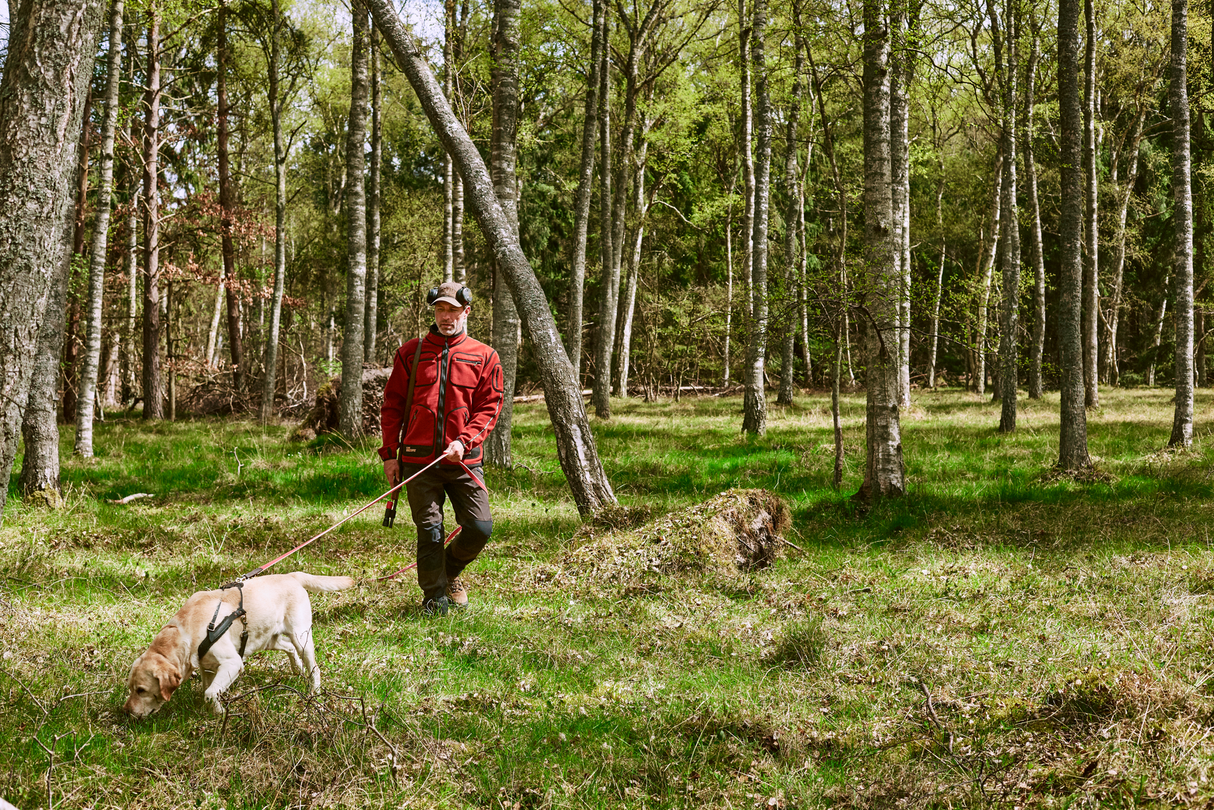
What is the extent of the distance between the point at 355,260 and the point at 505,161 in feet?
15.1

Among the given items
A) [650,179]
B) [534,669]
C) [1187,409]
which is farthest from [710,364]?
[534,669]

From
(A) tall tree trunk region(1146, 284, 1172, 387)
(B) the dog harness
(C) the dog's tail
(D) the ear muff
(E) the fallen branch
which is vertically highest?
(A) tall tree trunk region(1146, 284, 1172, 387)

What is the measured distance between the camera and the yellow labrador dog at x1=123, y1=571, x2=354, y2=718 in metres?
3.46

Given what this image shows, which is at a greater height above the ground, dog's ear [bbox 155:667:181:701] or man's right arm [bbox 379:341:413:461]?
man's right arm [bbox 379:341:413:461]

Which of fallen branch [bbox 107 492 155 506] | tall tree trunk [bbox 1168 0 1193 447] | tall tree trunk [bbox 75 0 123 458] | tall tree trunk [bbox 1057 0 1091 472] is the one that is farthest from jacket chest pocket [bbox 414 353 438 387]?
tall tree trunk [bbox 1168 0 1193 447]

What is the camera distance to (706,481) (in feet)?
32.8

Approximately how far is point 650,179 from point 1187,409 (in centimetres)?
2365

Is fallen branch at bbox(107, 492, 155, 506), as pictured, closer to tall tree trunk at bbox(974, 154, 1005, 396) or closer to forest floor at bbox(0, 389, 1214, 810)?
forest floor at bbox(0, 389, 1214, 810)

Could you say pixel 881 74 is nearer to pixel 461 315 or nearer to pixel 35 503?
pixel 461 315

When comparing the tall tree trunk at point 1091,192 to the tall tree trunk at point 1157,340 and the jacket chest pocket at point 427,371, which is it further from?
the jacket chest pocket at point 427,371

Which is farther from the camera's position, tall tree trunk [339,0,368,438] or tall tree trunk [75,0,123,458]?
tall tree trunk [339,0,368,438]

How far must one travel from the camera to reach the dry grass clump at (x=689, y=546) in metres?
6.14

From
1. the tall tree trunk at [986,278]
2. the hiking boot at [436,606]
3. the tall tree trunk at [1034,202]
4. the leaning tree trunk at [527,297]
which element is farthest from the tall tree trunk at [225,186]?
the tall tree trunk at [1034,202]

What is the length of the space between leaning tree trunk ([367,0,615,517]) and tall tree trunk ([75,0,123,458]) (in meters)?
6.02
